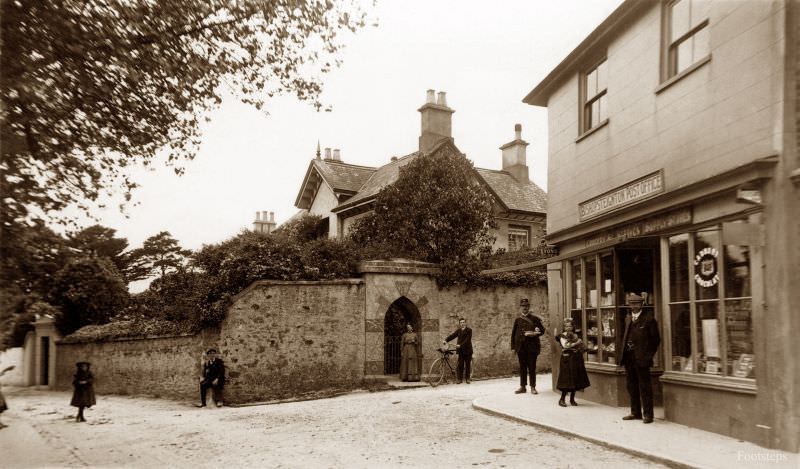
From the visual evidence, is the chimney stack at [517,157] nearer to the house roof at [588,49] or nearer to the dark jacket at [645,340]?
the house roof at [588,49]

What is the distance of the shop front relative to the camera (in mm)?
7605

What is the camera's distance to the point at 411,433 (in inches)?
373

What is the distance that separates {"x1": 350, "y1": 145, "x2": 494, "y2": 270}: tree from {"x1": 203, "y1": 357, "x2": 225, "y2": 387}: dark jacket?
6.10m

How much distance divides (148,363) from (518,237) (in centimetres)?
1587

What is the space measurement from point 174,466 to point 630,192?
7.83 metres

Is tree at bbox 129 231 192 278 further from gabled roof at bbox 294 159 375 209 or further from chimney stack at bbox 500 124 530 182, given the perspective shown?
chimney stack at bbox 500 124 530 182

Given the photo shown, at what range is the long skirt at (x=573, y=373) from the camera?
36.6ft

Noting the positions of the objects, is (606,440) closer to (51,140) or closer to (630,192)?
(630,192)

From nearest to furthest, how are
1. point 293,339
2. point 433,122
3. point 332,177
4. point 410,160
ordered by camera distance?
point 293,339
point 410,160
point 433,122
point 332,177

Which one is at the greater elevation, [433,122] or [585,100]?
[433,122]

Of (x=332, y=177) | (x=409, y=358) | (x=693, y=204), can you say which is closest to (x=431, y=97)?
(x=332, y=177)

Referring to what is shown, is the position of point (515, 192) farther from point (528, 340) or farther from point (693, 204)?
point (693, 204)

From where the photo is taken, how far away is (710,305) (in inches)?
335

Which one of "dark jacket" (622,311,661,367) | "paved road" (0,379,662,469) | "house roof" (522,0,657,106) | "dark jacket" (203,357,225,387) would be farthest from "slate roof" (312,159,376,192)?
"dark jacket" (622,311,661,367)
